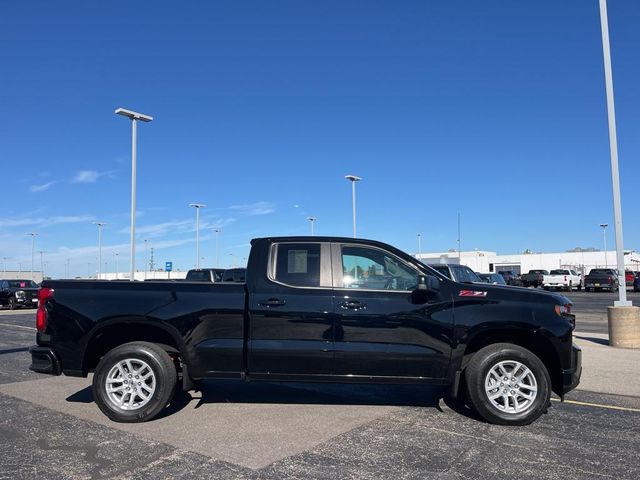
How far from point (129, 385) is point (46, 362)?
3.11 ft

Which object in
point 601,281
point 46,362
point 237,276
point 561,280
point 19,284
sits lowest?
point 46,362

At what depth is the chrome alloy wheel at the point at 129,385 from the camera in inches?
219

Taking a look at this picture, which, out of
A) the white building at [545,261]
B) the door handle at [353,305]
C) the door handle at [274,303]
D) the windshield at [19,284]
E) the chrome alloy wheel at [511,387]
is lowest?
the chrome alloy wheel at [511,387]

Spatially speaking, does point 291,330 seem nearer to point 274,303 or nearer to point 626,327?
point 274,303

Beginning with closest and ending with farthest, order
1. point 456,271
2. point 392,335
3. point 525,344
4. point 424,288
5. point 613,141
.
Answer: point 424,288
point 392,335
point 525,344
point 613,141
point 456,271

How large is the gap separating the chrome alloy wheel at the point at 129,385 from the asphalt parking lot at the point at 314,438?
25 cm

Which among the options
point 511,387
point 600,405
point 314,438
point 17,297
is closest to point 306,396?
point 314,438

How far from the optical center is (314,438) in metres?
4.94

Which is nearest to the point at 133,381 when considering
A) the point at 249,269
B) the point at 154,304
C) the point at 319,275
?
the point at 154,304

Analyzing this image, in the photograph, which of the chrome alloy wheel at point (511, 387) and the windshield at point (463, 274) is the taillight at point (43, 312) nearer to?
the chrome alloy wheel at point (511, 387)

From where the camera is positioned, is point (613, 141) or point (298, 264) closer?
point (298, 264)

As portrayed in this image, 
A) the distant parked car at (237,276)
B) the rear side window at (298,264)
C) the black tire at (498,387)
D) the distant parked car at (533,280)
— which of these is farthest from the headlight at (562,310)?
the distant parked car at (533,280)

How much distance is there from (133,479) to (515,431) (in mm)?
3545

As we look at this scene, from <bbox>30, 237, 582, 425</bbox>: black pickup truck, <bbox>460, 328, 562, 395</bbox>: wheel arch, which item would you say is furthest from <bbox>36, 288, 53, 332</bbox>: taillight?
<bbox>460, 328, 562, 395</bbox>: wheel arch
